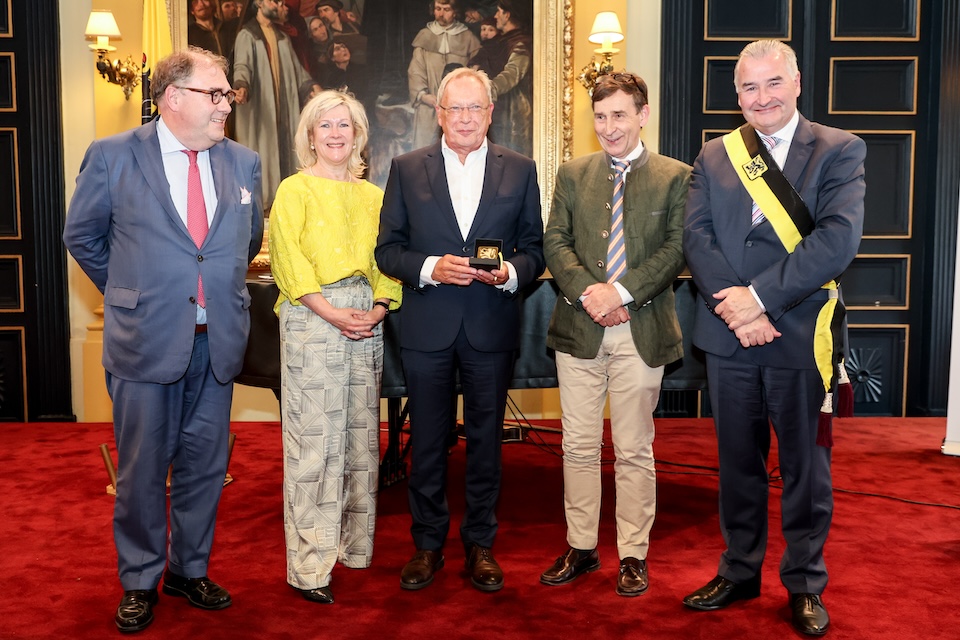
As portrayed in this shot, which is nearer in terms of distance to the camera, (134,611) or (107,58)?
(134,611)

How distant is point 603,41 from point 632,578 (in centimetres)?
392

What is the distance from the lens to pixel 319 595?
3.20 metres

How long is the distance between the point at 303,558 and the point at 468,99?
172cm

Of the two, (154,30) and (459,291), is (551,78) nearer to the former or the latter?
(154,30)

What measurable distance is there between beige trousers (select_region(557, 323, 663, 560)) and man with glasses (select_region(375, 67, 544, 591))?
268 mm

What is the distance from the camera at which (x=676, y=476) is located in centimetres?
498

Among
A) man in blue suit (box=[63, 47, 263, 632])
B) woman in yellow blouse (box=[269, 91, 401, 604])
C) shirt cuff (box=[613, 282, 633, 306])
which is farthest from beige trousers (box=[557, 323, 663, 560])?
man in blue suit (box=[63, 47, 263, 632])

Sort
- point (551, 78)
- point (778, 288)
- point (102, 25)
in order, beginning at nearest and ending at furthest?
point (778, 288) < point (102, 25) < point (551, 78)

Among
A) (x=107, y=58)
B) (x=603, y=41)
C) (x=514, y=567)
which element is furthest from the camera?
(x=107, y=58)

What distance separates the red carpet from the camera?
3016 millimetres

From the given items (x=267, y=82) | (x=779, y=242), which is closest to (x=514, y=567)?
(x=779, y=242)

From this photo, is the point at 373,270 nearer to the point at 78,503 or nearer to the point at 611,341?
the point at 611,341

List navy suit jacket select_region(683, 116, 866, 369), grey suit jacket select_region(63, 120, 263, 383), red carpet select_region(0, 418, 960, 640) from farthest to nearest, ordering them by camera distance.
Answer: red carpet select_region(0, 418, 960, 640), grey suit jacket select_region(63, 120, 263, 383), navy suit jacket select_region(683, 116, 866, 369)

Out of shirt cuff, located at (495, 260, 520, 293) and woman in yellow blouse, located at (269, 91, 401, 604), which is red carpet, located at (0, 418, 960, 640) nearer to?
woman in yellow blouse, located at (269, 91, 401, 604)
